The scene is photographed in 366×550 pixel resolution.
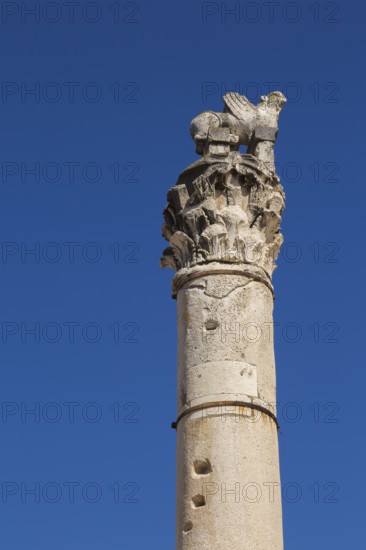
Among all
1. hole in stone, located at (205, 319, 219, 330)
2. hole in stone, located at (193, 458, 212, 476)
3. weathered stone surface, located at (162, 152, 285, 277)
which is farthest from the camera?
weathered stone surface, located at (162, 152, 285, 277)

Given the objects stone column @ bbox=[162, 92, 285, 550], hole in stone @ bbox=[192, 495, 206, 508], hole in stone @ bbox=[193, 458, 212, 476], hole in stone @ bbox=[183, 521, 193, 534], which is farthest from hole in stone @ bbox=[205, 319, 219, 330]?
hole in stone @ bbox=[183, 521, 193, 534]

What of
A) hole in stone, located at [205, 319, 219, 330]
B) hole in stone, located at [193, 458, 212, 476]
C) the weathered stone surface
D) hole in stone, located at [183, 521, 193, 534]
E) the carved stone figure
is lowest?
hole in stone, located at [183, 521, 193, 534]

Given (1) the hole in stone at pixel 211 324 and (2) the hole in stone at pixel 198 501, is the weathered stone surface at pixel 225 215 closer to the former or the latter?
(1) the hole in stone at pixel 211 324

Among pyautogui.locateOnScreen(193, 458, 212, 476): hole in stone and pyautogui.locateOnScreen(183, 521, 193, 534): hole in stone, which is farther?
pyautogui.locateOnScreen(193, 458, 212, 476): hole in stone

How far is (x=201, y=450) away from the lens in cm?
1251

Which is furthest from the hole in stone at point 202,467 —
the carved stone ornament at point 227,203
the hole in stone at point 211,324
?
the carved stone ornament at point 227,203

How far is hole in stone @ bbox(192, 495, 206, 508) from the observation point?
12.2m

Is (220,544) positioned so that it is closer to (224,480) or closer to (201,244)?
(224,480)

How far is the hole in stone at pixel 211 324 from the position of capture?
43.5 ft

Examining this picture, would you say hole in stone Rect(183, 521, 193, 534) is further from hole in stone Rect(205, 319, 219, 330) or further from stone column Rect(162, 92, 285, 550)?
hole in stone Rect(205, 319, 219, 330)

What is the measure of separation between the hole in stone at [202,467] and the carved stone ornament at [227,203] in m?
2.45

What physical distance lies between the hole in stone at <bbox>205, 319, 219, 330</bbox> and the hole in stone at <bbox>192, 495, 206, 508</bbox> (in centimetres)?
197

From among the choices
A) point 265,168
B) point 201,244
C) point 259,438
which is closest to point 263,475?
point 259,438

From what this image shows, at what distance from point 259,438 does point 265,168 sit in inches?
142
